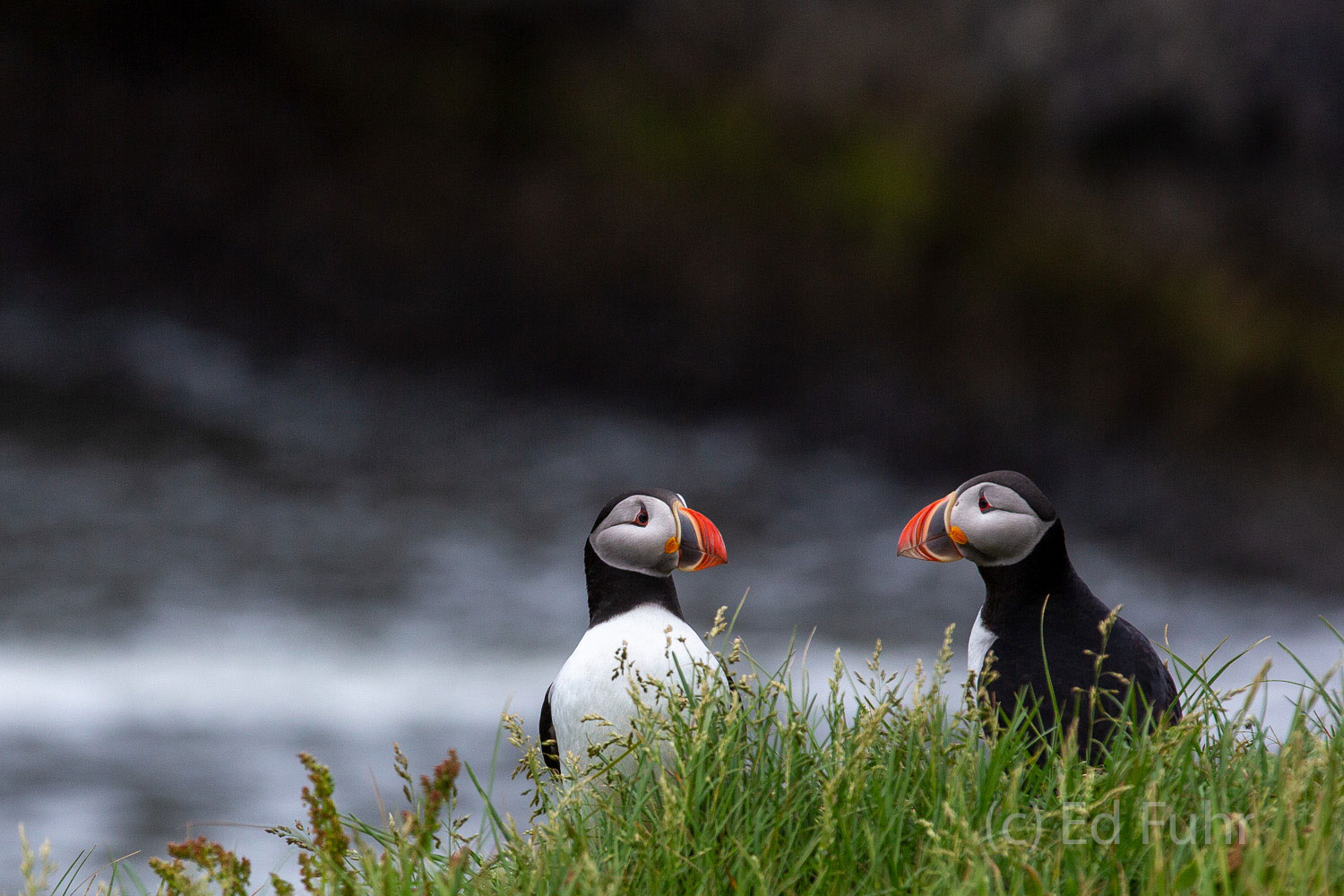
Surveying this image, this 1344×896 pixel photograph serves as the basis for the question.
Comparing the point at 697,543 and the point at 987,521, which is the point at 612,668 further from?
the point at 987,521

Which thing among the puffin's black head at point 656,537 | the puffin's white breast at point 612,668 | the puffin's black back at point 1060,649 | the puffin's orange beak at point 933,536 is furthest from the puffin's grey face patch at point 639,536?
the puffin's black back at point 1060,649

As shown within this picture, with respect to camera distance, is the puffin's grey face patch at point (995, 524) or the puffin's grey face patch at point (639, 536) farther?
the puffin's grey face patch at point (639, 536)

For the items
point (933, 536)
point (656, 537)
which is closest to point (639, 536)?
point (656, 537)

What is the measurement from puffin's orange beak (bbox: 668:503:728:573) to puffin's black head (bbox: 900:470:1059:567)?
0.72 meters

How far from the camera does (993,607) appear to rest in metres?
3.78

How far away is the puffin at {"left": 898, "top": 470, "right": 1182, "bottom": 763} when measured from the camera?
3467 millimetres

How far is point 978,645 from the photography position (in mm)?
3768

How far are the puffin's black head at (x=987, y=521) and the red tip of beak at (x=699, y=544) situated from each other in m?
0.72

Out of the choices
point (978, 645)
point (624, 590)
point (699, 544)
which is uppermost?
point (699, 544)

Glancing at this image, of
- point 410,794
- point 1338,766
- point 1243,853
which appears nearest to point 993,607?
point 1338,766

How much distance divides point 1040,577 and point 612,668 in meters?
1.51

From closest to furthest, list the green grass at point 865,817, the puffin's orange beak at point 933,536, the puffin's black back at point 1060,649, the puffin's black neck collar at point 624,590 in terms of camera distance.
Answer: the green grass at point 865,817, the puffin's black back at point 1060,649, the puffin's orange beak at point 933,536, the puffin's black neck collar at point 624,590

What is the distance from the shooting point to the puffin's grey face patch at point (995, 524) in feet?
11.9

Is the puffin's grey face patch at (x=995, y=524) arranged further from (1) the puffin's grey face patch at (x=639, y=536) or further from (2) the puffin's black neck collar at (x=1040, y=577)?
(1) the puffin's grey face patch at (x=639, y=536)
